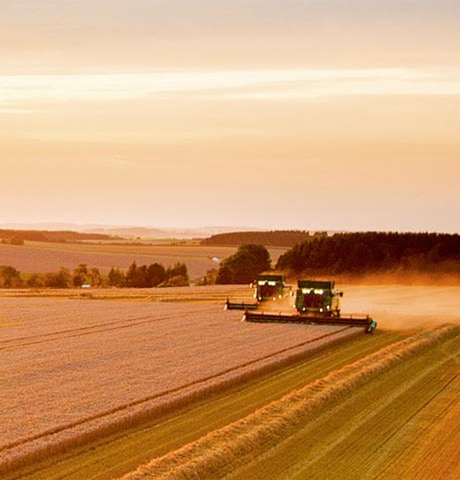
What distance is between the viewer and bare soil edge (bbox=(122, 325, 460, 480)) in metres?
15.7

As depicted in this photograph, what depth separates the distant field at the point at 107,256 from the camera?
3910 inches

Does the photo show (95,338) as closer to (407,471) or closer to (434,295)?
(407,471)

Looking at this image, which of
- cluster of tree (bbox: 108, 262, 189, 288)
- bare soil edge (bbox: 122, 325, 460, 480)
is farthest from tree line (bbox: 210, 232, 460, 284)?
bare soil edge (bbox: 122, 325, 460, 480)

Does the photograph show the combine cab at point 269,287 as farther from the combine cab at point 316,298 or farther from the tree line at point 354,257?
the tree line at point 354,257

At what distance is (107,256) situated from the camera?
11950 cm

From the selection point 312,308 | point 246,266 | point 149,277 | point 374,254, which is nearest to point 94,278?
point 149,277

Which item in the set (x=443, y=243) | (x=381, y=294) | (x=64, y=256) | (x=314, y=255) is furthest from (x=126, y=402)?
(x=64, y=256)

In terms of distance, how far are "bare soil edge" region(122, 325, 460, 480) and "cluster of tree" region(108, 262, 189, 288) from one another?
57763 millimetres

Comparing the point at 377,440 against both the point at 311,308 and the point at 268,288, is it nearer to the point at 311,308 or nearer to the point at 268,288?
the point at 311,308

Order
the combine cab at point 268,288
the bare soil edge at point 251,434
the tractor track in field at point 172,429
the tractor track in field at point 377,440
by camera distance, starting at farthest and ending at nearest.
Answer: the combine cab at point 268,288 → the tractor track in field at point 377,440 → the tractor track in field at point 172,429 → the bare soil edge at point 251,434

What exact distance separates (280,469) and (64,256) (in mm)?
99069

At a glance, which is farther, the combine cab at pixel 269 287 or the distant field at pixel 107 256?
the distant field at pixel 107 256

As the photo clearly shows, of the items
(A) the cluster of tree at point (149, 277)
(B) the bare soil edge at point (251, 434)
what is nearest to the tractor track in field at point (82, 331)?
(B) the bare soil edge at point (251, 434)

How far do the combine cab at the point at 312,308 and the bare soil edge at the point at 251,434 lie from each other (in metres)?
13.5
